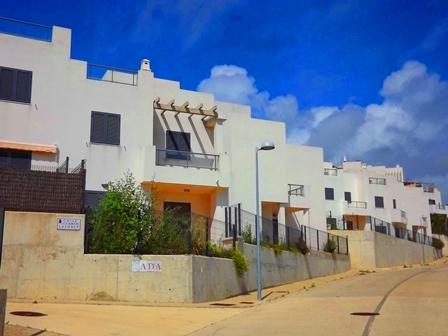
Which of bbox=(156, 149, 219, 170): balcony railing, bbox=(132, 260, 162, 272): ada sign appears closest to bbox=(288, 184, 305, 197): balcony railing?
bbox=(156, 149, 219, 170): balcony railing

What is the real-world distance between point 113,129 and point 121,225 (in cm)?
887

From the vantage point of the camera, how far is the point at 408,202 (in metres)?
65.7

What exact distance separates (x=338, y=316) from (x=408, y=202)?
174 feet

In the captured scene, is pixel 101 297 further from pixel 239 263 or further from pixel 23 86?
pixel 23 86

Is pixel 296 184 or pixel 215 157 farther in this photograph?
pixel 296 184

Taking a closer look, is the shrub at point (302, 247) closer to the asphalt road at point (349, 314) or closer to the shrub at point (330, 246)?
the shrub at point (330, 246)

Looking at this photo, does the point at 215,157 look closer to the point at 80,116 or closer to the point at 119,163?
the point at 119,163

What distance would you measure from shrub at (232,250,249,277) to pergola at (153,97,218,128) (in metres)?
9.40

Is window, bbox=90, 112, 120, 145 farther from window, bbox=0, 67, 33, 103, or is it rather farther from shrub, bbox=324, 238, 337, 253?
shrub, bbox=324, 238, 337, 253

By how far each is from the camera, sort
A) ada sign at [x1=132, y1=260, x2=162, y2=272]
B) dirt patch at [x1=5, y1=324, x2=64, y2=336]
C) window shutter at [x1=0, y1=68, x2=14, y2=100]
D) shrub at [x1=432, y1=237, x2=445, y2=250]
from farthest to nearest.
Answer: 1. shrub at [x1=432, y1=237, x2=445, y2=250]
2. window shutter at [x1=0, y1=68, x2=14, y2=100]
3. ada sign at [x1=132, y1=260, x2=162, y2=272]
4. dirt patch at [x1=5, y1=324, x2=64, y2=336]

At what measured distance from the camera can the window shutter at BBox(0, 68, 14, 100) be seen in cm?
2570

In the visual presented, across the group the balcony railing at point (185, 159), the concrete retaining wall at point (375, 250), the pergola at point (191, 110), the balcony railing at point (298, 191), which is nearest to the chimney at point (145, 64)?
the pergola at point (191, 110)

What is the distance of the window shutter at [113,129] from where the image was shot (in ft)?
91.2

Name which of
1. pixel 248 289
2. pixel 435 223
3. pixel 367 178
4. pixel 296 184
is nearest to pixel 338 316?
pixel 248 289
